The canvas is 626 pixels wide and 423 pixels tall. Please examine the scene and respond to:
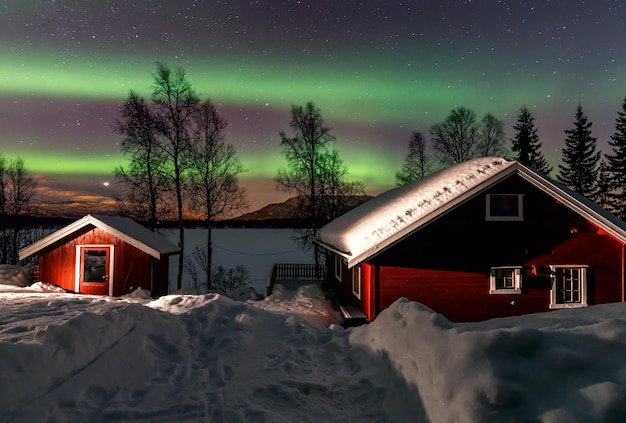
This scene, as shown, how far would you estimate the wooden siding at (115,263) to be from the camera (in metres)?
15.2

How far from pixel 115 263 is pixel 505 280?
1510cm

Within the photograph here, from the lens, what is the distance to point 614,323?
12.6ft

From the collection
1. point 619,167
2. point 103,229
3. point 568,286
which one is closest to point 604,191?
point 619,167

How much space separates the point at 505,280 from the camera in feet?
40.1

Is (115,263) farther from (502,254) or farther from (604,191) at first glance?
(604,191)

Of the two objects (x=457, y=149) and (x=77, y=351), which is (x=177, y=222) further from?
(x=457, y=149)

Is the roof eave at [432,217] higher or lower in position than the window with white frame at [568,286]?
higher

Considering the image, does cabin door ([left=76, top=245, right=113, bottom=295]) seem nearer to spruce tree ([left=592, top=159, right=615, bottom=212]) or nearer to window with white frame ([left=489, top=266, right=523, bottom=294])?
window with white frame ([left=489, top=266, right=523, bottom=294])

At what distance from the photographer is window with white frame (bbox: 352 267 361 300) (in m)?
13.3

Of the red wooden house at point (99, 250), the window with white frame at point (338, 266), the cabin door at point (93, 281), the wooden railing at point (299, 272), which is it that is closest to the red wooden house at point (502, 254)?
the window with white frame at point (338, 266)

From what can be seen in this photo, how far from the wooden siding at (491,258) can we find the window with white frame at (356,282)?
1085 mm

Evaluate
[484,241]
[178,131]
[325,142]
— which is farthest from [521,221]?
[178,131]

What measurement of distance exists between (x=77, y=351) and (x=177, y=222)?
17712 millimetres

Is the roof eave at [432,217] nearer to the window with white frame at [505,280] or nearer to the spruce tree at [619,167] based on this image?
the window with white frame at [505,280]
